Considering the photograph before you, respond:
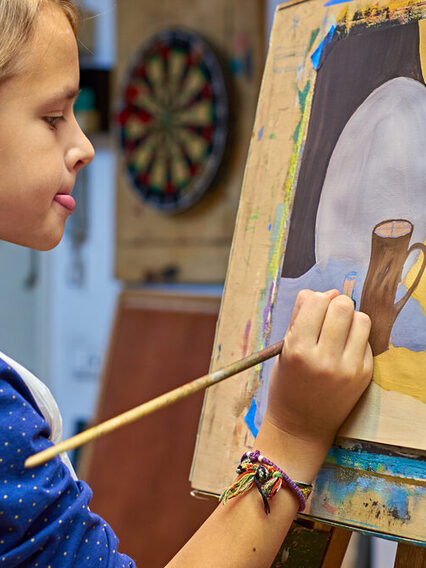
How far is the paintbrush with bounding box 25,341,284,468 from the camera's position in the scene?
1.92 feet

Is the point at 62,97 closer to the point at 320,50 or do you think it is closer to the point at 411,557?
the point at 320,50

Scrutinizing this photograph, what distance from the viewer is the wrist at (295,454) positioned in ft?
2.35

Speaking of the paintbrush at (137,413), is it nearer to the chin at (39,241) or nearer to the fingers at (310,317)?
the fingers at (310,317)

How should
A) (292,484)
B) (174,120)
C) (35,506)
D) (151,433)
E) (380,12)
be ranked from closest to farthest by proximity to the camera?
(35,506) < (292,484) < (380,12) < (151,433) < (174,120)

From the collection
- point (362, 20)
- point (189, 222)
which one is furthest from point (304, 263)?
point (189, 222)

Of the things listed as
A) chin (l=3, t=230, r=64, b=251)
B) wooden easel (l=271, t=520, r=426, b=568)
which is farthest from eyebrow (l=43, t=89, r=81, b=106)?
wooden easel (l=271, t=520, r=426, b=568)

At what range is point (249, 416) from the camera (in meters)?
0.85

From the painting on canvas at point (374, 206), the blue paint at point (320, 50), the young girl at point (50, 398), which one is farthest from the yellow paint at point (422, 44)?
the young girl at point (50, 398)

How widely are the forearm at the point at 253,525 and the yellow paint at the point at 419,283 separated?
18cm

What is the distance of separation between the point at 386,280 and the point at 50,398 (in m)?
0.37

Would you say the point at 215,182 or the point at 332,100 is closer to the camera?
the point at 332,100

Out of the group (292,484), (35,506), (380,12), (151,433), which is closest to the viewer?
(35,506)

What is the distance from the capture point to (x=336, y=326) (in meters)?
0.71

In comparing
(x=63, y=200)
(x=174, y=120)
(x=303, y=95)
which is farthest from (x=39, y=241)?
(x=174, y=120)
